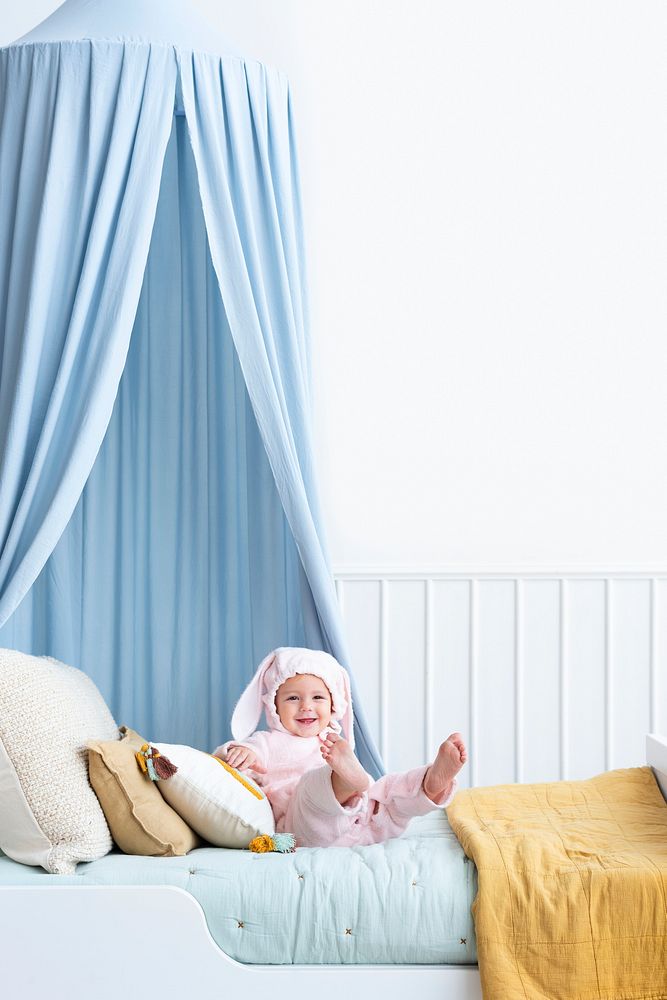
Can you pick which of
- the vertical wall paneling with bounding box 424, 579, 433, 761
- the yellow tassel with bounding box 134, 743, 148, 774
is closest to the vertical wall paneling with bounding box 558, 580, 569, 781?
the vertical wall paneling with bounding box 424, 579, 433, 761

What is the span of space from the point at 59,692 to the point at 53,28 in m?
1.42

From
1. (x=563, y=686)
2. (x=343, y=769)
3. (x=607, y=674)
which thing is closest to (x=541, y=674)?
(x=563, y=686)

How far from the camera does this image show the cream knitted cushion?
1.72m

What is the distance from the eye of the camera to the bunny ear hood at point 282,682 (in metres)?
2.26

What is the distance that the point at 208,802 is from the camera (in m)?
1.86

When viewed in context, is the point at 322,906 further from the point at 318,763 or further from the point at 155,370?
the point at 155,370

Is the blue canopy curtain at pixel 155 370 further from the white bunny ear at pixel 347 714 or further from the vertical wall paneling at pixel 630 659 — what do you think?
the vertical wall paneling at pixel 630 659

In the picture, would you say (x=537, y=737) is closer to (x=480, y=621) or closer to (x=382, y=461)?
(x=480, y=621)

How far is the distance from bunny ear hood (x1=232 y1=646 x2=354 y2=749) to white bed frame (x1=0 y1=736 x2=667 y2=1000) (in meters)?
0.61

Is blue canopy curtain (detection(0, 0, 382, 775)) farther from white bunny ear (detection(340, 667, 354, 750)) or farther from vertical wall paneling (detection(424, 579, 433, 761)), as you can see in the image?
vertical wall paneling (detection(424, 579, 433, 761))

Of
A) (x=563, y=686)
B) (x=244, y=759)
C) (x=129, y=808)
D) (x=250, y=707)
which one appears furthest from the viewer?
(x=563, y=686)

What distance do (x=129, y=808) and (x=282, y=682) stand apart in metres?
0.55

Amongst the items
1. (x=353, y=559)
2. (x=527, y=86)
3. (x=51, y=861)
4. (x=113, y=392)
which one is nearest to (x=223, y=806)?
(x=51, y=861)

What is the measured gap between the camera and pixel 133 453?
2547mm
